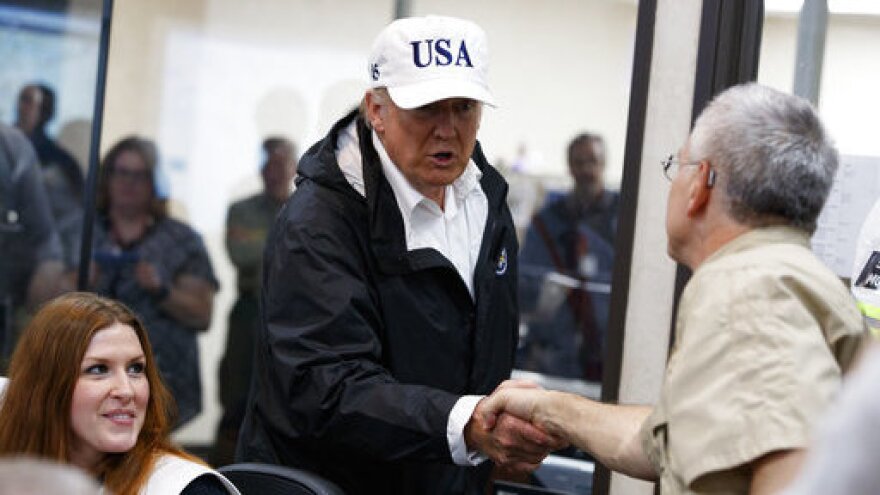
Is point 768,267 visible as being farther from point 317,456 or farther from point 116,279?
point 116,279

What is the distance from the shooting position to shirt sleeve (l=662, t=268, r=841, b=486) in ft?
7.23

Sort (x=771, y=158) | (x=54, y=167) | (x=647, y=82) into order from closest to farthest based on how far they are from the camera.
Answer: (x=771, y=158) < (x=647, y=82) < (x=54, y=167)

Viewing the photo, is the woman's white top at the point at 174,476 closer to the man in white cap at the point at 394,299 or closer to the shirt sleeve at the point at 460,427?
the man in white cap at the point at 394,299

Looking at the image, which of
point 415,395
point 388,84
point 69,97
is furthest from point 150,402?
point 69,97

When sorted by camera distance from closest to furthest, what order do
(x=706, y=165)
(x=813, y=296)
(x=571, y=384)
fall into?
(x=813, y=296)
(x=706, y=165)
(x=571, y=384)

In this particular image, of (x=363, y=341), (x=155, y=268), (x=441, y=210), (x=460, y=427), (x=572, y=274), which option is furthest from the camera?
(x=572, y=274)

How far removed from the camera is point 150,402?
11.4 feet

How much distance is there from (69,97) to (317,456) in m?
4.14

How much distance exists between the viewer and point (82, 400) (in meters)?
3.41

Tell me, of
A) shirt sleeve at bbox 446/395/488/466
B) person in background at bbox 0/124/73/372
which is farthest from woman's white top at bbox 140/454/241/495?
person in background at bbox 0/124/73/372

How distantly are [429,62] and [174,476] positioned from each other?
3.61 ft

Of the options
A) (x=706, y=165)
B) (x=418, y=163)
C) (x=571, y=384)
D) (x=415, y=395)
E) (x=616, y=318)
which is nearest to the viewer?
(x=706, y=165)

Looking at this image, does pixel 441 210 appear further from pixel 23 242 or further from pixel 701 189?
pixel 23 242

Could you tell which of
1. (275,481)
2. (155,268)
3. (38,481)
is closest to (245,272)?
(155,268)
